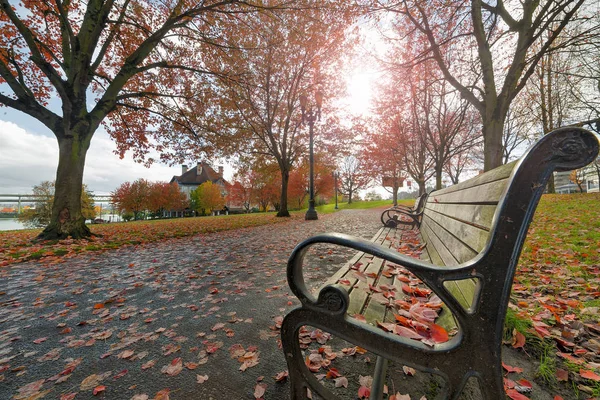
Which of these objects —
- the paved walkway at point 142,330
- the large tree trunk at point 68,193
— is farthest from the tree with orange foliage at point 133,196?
the paved walkway at point 142,330

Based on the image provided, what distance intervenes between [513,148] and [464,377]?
96.6ft

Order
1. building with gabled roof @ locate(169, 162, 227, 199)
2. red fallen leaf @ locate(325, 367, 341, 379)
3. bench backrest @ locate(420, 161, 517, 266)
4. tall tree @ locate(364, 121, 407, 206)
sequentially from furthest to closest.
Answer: building with gabled roof @ locate(169, 162, 227, 199), tall tree @ locate(364, 121, 407, 206), red fallen leaf @ locate(325, 367, 341, 379), bench backrest @ locate(420, 161, 517, 266)

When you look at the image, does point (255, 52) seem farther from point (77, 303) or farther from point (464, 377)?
point (464, 377)

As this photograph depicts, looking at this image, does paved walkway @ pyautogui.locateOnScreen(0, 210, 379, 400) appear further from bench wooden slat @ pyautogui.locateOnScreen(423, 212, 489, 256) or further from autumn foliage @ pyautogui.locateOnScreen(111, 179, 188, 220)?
autumn foliage @ pyautogui.locateOnScreen(111, 179, 188, 220)

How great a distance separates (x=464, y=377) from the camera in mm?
898

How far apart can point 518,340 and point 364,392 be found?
3.91 feet

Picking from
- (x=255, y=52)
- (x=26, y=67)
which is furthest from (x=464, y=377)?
(x=26, y=67)

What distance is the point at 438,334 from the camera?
4.21 feet

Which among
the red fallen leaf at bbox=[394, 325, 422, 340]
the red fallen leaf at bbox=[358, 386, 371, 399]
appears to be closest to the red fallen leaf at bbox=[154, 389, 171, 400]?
the red fallen leaf at bbox=[358, 386, 371, 399]

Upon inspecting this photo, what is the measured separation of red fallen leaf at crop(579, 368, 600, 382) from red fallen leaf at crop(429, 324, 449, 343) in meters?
0.86

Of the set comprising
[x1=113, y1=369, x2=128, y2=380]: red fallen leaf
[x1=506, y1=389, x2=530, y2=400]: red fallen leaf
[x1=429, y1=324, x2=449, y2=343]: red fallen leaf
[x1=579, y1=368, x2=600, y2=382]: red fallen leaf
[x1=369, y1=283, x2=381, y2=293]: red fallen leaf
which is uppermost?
[x1=429, y1=324, x2=449, y2=343]: red fallen leaf

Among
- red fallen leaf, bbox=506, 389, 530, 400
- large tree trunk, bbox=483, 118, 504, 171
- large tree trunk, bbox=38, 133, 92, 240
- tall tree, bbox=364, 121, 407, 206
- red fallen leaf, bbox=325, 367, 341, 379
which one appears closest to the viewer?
red fallen leaf, bbox=506, 389, 530, 400

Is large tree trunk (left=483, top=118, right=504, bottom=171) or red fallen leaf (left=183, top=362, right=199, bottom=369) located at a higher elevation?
large tree trunk (left=483, top=118, right=504, bottom=171)

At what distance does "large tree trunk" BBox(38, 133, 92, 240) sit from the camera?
6645mm
